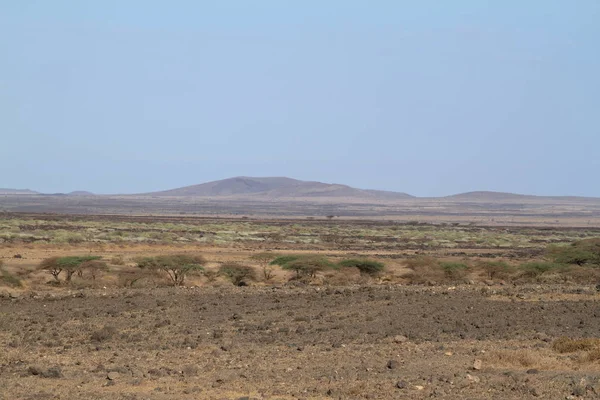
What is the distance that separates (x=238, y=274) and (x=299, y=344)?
53.7 feet

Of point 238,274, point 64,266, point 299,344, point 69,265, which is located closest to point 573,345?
point 299,344

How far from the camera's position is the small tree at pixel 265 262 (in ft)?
108

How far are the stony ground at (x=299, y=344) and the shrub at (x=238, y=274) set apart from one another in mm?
6931

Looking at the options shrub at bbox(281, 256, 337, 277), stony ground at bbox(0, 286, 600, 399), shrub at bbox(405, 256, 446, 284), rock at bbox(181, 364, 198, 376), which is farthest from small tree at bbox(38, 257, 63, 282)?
rock at bbox(181, 364, 198, 376)

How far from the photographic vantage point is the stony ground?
11.4 m

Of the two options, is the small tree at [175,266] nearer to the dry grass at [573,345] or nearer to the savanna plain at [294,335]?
the savanna plain at [294,335]

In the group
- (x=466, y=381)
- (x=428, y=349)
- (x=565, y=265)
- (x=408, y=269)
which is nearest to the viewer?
(x=466, y=381)

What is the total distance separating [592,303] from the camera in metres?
21.1

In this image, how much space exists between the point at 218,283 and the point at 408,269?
975 cm

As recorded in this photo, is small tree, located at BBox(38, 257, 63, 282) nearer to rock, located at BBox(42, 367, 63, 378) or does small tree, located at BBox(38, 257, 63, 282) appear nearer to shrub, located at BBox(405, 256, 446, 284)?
shrub, located at BBox(405, 256, 446, 284)

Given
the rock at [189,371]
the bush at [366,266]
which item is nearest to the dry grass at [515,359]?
the rock at [189,371]

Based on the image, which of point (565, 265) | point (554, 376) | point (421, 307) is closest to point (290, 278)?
point (565, 265)

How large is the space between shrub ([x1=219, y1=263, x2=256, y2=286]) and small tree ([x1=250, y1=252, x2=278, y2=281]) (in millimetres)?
946

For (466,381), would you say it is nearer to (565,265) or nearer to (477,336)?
(477,336)
